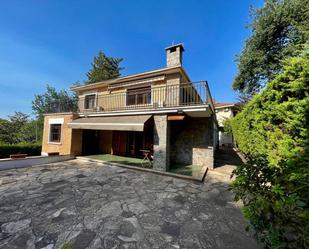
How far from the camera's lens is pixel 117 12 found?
40.5 ft

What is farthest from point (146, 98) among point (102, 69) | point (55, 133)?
point (102, 69)

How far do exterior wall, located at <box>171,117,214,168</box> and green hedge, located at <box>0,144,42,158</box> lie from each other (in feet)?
58.8

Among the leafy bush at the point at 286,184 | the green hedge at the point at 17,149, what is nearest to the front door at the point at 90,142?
the green hedge at the point at 17,149

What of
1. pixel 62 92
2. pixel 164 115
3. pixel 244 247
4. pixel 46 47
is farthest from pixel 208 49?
pixel 62 92

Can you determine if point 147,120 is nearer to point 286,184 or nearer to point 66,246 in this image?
point 66,246

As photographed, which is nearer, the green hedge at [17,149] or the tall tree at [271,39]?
the tall tree at [271,39]

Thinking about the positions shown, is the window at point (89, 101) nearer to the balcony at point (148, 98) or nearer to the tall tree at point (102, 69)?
the balcony at point (148, 98)

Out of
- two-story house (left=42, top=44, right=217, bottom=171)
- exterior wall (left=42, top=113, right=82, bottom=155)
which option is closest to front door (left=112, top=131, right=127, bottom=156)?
two-story house (left=42, top=44, right=217, bottom=171)

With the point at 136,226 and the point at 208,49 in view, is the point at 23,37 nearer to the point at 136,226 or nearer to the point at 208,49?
the point at 136,226

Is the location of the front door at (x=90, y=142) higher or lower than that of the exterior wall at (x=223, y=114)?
lower

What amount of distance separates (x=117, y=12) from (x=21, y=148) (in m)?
18.6

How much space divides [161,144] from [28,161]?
37.0 feet

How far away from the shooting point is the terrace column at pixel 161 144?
34.9 feet

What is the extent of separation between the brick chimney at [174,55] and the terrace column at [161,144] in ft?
21.3
